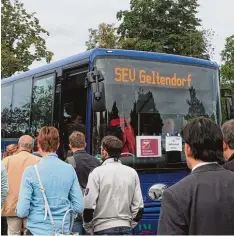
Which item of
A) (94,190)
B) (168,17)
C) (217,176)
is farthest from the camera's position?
(168,17)

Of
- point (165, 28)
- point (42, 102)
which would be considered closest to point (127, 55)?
point (42, 102)

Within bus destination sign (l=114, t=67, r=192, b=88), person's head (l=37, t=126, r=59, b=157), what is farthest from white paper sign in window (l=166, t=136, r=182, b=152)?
person's head (l=37, t=126, r=59, b=157)

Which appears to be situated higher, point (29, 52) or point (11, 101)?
point (29, 52)

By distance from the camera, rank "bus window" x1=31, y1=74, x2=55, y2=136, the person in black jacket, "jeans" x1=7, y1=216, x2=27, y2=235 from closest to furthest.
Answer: the person in black jacket, "jeans" x1=7, y1=216, x2=27, y2=235, "bus window" x1=31, y1=74, x2=55, y2=136

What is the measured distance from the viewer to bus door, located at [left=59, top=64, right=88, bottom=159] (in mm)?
7562

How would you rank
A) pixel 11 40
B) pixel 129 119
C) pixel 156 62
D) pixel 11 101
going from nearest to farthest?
pixel 129 119 < pixel 156 62 < pixel 11 101 < pixel 11 40

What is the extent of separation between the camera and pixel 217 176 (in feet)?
9.11

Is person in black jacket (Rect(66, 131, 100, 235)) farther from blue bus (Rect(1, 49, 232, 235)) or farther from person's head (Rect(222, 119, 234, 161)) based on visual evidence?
person's head (Rect(222, 119, 234, 161))

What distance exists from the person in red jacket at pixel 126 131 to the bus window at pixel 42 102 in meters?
1.83

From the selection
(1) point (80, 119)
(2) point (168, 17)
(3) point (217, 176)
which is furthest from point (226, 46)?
(3) point (217, 176)

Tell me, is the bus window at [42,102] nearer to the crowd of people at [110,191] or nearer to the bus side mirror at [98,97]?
the bus side mirror at [98,97]

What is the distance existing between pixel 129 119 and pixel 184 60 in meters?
1.68

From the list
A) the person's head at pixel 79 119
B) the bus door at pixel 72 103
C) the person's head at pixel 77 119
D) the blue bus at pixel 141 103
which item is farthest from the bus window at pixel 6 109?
the person's head at pixel 79 119

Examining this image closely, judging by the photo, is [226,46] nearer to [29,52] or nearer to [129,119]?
[29,52]
